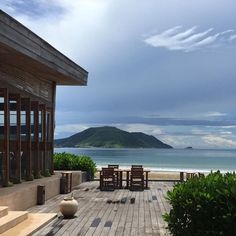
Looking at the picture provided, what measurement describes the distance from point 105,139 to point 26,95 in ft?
546

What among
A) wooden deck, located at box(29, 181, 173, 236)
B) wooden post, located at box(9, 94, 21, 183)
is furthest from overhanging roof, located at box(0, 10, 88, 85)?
wooden deck, located at box(29, 181, 173, 236)

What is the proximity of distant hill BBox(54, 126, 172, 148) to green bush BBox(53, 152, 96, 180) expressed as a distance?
507ft

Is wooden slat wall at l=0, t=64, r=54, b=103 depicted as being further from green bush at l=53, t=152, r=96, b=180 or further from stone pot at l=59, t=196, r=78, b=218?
green bush at l=53, t=152, r=96, b=180

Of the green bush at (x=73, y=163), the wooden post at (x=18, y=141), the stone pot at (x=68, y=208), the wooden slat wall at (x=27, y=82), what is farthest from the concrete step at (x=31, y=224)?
the green bush at (x=73, y=163)

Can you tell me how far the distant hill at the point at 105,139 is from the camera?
18100cm

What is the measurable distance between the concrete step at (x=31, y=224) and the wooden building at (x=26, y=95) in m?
2.39

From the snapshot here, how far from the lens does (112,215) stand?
12539 mm

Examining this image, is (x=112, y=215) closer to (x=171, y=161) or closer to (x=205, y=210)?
(x=205, y=210)

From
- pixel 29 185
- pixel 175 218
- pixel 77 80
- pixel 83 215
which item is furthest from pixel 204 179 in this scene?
pixel 77 80

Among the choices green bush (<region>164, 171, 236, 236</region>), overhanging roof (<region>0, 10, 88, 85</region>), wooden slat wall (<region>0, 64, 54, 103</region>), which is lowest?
green bush (<region>164, 171, 236, 236</region>)

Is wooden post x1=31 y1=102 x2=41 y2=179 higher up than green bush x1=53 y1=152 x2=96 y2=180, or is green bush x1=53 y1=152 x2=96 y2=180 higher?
wooden post x1=31 y1=102 x2=41 y2=179

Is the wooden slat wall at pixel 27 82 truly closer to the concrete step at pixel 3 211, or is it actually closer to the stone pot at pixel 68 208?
Answer: the stone pot at pixel 68 208

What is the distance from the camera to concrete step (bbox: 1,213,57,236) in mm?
9594

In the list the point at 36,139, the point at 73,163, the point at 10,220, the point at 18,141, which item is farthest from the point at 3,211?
the point at 73,163
